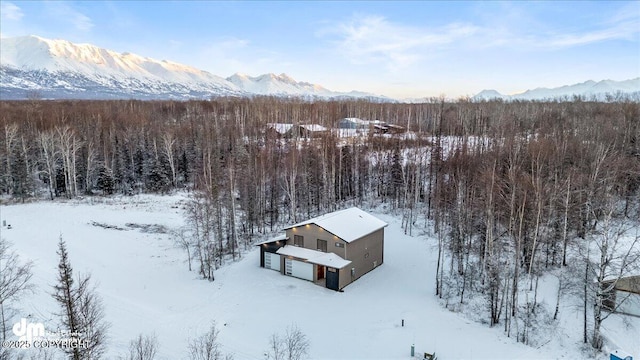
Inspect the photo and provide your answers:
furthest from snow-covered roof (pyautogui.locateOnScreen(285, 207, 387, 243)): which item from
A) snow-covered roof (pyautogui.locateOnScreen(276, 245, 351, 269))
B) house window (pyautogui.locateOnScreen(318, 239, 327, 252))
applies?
snow-covered roof (pyautogui.locateOnScreen(276, 245, 351, 269))

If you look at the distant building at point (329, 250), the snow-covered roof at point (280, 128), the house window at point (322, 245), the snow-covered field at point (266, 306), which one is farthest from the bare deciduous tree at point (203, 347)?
the snow-covered roof at point (280, 128)

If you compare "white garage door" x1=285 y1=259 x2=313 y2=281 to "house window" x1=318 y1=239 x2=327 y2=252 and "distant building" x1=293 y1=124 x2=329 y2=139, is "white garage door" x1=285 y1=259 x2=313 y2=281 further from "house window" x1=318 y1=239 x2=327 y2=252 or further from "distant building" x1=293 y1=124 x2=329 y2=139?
"distant building" x1=293 y1=124 x2=329 y2=139

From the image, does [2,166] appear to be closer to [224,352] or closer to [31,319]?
[31,319]

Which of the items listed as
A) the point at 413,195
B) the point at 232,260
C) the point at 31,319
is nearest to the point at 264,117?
the point at 413,195

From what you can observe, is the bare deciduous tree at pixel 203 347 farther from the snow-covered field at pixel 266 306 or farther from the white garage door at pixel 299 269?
the white garage door at pixel 299 269

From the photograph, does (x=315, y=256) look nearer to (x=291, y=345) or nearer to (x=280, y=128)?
(x=291, y=345)

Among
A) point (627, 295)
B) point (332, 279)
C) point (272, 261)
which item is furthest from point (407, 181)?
point (627, 295)
